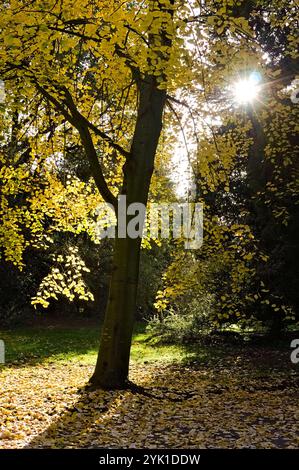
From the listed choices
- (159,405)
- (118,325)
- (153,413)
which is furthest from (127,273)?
(153,413)

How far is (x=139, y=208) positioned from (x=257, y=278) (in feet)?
19.6

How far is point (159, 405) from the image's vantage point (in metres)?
7.46

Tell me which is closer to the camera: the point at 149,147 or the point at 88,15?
the point at 88,15

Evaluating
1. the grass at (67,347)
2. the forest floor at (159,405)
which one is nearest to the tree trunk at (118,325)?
the forest floor at (159,405)

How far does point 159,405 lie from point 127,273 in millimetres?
2100

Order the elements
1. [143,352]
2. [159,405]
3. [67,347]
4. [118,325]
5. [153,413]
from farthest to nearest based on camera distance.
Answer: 1. [67,347]
2. [143,352]
3. [118,325]
4. [159,405]
5. [153,413]

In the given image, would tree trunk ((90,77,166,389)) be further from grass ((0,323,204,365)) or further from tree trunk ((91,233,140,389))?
grass ((0,323,204,365))

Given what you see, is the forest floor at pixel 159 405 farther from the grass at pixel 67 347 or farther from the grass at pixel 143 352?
the grass at pixel 67 347

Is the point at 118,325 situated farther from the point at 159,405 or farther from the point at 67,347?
the point at 67,347

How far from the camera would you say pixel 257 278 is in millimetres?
13062

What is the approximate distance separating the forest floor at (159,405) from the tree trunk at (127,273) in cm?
40

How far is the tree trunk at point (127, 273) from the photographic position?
7926 mm
